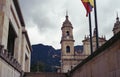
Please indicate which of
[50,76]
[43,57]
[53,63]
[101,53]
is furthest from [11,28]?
[43,57]

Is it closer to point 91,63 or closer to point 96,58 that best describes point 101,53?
point 96,58

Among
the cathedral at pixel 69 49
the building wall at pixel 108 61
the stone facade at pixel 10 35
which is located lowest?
the building wall at pixel 108 61

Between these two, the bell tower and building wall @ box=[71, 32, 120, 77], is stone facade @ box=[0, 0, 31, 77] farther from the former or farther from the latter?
the bell tower

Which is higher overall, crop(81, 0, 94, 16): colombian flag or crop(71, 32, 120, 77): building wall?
crop(81, 0, 94, 16): colombian flag

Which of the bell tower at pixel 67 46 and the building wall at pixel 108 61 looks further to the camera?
→ the bell tower at pixel 67 46

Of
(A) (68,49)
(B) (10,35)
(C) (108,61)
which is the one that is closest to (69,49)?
(A) (68,49)

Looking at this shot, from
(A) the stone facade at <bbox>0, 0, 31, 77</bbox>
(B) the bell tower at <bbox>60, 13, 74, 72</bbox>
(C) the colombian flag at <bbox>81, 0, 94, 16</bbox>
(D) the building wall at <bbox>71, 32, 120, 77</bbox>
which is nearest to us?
(D) the building wall at <bbox>71, 32, 120, 77</bbox>

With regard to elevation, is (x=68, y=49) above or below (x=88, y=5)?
above

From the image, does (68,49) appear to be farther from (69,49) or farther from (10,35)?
(10,35)

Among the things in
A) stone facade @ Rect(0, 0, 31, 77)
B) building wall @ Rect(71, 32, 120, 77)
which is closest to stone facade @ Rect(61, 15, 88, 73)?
stone facade @ Rect(0, 0, 31, 77)

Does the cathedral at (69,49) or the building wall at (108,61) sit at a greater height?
the cathedral at (69,49)

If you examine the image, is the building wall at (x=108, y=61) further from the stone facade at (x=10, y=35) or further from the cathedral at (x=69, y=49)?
the cathedral at (x=69, y=49)

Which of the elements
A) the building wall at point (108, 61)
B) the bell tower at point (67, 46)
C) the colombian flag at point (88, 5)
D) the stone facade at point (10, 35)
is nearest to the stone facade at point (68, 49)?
the bell tower at point (67, 46)

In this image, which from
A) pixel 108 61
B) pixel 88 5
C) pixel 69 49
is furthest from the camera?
pixel 69 49
